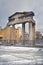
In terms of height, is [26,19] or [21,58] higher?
[26,19]

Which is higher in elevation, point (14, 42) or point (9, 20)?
point (9, 20)

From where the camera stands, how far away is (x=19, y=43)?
41031 millimetres

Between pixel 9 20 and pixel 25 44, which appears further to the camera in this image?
pixel 9 20

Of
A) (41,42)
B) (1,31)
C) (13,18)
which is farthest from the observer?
(1,31)

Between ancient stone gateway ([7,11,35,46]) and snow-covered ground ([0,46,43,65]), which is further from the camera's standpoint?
ancient stone gateway ([7,11,35,46])

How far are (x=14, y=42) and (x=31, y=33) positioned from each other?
10455 millimetres

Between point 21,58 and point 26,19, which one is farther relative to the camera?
point 26,19

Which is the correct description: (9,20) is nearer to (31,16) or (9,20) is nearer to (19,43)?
(31,16)

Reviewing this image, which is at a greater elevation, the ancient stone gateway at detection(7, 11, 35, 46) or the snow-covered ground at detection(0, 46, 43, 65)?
the ancient stone gateway at detection(7, 11, 35, 46)


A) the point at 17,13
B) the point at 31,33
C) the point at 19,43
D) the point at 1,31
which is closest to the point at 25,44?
the point at 19,43

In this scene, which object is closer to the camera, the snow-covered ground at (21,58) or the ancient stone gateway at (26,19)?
the snow-covered ground at (21,58)

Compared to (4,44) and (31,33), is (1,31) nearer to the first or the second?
(31,33)

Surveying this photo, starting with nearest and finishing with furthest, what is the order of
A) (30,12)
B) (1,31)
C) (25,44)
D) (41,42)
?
1. (25,44)
2. (41,42)
3. (30,12)
4. (1,31)

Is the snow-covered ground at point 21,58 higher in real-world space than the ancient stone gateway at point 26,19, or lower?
lower
